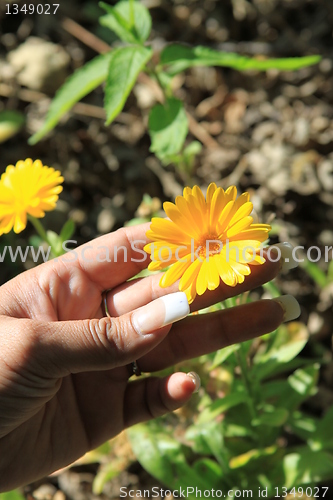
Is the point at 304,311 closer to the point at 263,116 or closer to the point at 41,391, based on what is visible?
the point at 263,116

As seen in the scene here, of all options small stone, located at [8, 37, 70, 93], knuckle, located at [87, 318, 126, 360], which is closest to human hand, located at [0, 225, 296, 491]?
knuckle, located at [87, 318, 126, 360]

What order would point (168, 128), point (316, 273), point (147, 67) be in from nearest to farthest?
1. point (168, 128)
2. point (147, 67)
3. point (316, 273)

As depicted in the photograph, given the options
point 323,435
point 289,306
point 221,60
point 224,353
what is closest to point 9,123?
point 221,60

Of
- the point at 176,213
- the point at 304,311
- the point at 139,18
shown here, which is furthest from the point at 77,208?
the point at 176,213

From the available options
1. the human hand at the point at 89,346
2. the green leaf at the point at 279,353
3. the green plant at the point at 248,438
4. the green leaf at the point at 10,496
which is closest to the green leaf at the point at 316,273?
the green leaf at the point at 279,353

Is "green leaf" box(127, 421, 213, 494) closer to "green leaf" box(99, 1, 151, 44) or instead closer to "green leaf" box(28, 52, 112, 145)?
"green leaf" box(28, 52, 112, 145)

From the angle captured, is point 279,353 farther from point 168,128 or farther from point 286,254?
point 168,128

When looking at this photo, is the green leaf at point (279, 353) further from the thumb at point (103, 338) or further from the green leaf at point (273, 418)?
the thumb at point (103, 338)
